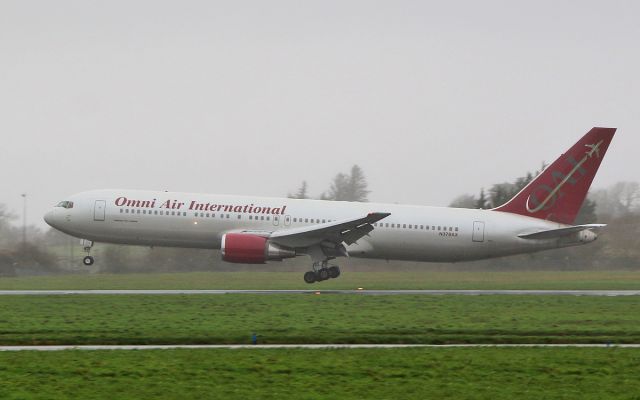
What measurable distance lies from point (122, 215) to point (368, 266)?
15250 millimetres

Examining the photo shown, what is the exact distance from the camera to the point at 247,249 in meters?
36.8

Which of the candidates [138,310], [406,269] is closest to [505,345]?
[138,310]

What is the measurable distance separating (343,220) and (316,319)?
13.5 meters

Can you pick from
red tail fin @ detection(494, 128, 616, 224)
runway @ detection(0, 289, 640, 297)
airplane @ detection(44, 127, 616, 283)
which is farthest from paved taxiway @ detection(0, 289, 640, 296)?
red tail fin @ detection(494, 128, 616, 224)

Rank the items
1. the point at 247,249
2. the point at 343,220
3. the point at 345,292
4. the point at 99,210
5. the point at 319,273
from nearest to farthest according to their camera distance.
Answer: the point at 345,292
the point at 247,249
the point at 343,220
the point at 319,273
the point at 99,210

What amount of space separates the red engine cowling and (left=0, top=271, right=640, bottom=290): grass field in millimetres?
1541

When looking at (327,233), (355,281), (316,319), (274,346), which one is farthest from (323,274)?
(274,346)

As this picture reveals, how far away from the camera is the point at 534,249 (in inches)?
1571

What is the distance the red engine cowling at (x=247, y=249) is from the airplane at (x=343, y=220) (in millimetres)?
80

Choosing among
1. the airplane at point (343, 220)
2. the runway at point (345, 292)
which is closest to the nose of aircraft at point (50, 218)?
the airplane at point (343, 220)

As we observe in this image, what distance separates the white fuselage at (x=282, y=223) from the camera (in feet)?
126

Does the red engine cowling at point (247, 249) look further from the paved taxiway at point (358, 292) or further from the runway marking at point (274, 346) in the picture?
the runway marking at point (274, 346)

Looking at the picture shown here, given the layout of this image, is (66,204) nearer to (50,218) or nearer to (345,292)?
(50,218)

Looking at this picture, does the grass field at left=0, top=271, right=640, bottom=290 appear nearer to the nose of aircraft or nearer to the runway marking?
the nose of aircraft
